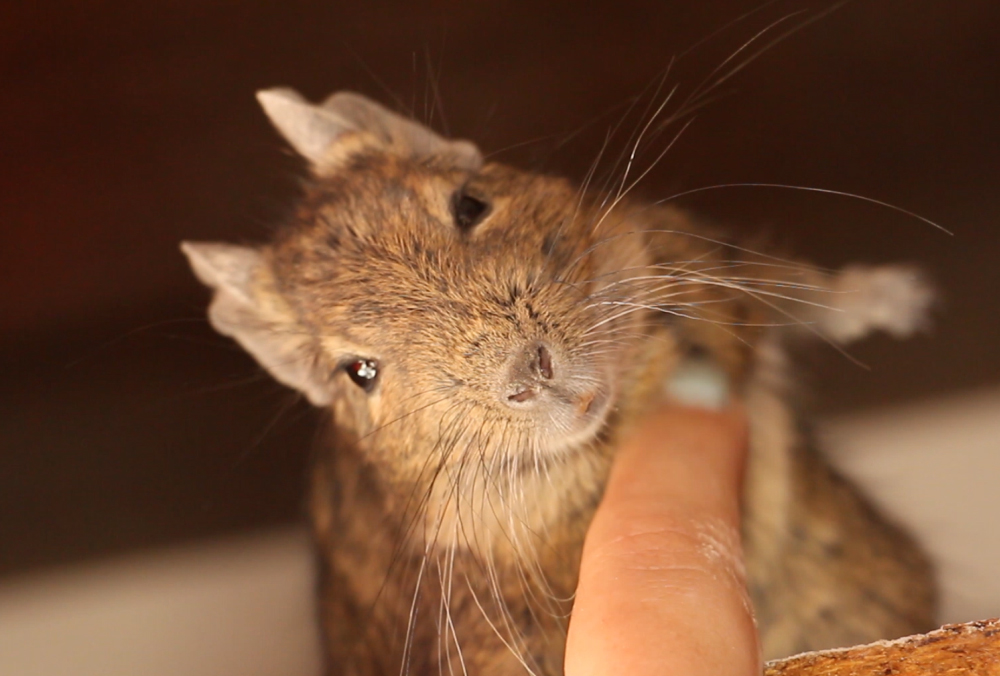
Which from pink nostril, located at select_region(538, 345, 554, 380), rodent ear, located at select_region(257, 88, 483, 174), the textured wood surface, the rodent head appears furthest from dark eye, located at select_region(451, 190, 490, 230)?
the textured wood surface

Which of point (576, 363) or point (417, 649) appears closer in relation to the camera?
point (576, 363)

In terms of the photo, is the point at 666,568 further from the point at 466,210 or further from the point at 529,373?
the point at 466,210

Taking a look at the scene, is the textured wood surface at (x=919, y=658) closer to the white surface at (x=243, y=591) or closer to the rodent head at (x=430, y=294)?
the white surface at (x=243, y=591)

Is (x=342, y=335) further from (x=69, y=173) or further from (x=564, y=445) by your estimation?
(x=69, y=173)

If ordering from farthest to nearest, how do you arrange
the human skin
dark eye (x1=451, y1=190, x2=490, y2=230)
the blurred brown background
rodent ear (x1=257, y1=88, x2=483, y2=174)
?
the blurred brown background < rodent ear (x1=257, y1=88, x2=483, y2=174) < dark eye (x1=451, y1=190, x2=490, y2=230) < the human skin

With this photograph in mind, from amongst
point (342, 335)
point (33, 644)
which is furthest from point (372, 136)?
point (33, 644)

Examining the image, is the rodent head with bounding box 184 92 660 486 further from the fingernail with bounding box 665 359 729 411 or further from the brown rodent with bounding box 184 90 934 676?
the fingernail with bounding box 665 359 729 411
